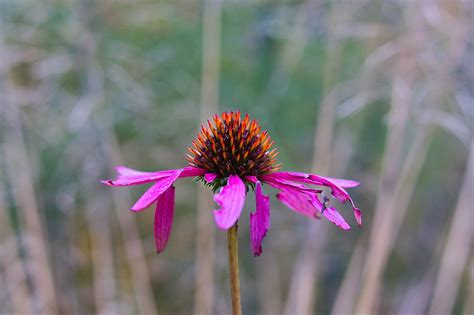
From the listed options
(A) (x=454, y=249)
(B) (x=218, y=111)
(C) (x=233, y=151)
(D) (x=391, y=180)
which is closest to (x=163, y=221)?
(C) (x=233, y=151)

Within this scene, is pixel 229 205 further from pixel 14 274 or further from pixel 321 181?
pixel 14 274

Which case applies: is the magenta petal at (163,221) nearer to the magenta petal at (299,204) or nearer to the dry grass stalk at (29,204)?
the magenta petal at (299,204)

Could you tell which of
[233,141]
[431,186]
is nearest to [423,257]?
[431,186]

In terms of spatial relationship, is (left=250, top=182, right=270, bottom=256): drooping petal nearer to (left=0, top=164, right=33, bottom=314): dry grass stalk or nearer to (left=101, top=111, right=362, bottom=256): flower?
(left=101, top=111, right=362, bottom=256): flower

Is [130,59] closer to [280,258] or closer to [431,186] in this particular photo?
[280,258]

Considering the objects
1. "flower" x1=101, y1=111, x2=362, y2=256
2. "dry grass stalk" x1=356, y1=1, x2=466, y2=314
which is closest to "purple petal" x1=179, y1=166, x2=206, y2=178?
"flower" x1=101, y1=111, x2=362, y2=256

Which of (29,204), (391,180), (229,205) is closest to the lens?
(229,205)
